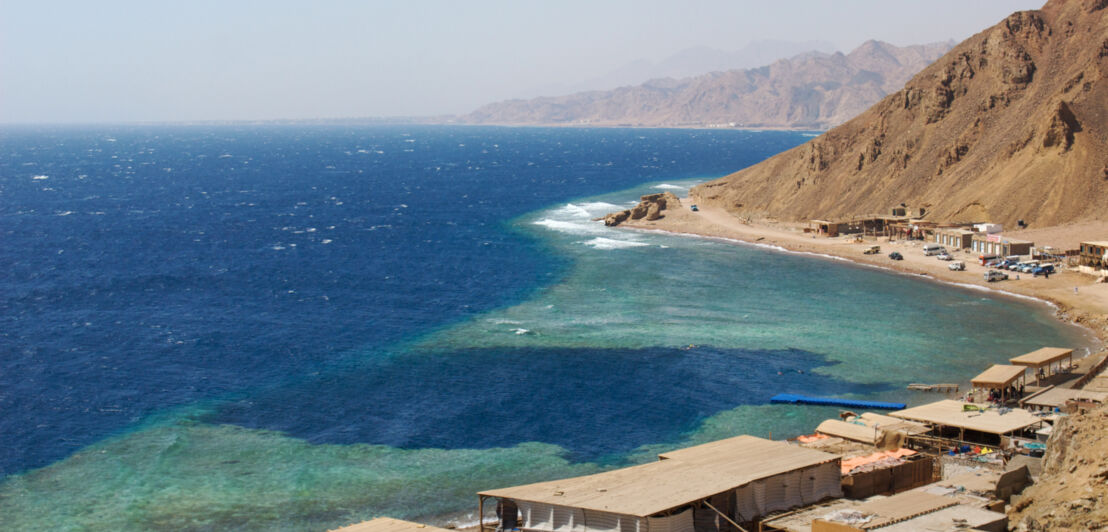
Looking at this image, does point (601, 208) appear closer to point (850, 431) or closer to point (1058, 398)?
point (1058, 398)

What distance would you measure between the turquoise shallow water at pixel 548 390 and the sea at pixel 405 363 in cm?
22

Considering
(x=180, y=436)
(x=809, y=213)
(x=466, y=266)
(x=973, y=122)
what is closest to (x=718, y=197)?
(x=809, y=213)

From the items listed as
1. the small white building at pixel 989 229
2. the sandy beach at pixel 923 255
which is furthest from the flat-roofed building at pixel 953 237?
the small white building at pixel 989 229

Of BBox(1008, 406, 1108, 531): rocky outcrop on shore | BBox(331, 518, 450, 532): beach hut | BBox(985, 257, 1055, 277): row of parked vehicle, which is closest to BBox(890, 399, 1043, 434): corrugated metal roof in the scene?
BBox(1008, 406, 1108, 531): rocky outcrop on shore

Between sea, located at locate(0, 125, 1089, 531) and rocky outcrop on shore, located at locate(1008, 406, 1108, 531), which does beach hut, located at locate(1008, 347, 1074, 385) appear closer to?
sea, located at locate(0, 125, 1089, 531)

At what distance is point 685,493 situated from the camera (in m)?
34.5

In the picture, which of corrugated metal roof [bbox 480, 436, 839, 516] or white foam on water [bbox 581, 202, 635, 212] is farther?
white foam on water [bbox 581, 202, 635, 212]

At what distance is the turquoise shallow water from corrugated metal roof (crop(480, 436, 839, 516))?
50.1 ft

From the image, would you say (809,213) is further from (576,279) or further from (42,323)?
(42,323)

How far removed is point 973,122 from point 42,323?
13407 centimetres

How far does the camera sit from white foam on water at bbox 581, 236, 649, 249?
142 m

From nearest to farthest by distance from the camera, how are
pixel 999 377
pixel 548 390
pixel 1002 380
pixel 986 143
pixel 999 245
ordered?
pixel 1002 380 < pixel 999 377 < pixel 548 390 < pixel 999 245 < pixel 986 143

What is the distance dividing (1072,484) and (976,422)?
2033cm

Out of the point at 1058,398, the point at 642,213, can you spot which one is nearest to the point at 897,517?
the point at 1058,398
